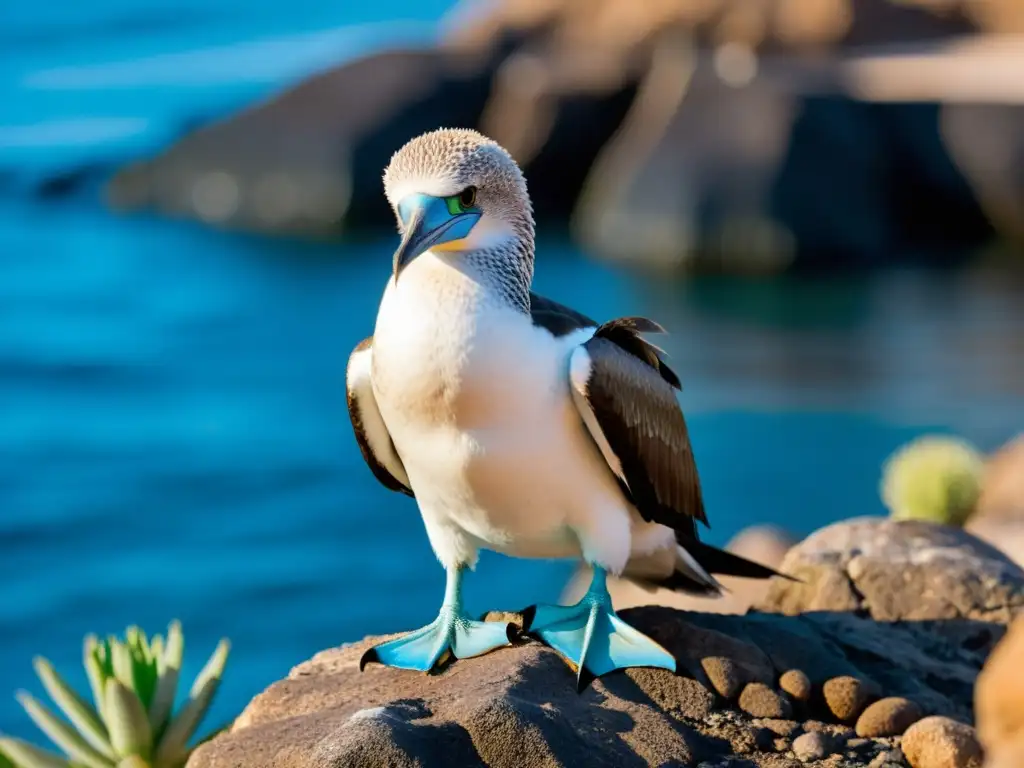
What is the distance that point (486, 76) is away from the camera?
3022 cm

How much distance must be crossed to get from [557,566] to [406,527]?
2.20 metres

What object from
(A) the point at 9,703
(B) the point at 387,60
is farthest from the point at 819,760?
(B) the point at 387,60

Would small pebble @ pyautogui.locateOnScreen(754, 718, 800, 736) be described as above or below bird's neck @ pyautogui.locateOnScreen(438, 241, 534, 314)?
below

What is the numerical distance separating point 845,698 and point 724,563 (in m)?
0.79

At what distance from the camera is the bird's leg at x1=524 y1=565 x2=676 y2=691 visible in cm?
566

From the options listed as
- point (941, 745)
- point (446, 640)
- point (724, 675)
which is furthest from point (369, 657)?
point (941, 745)

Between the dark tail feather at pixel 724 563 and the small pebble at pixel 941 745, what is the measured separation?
887 mm

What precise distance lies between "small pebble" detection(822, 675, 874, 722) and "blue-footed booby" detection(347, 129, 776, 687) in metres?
0.67

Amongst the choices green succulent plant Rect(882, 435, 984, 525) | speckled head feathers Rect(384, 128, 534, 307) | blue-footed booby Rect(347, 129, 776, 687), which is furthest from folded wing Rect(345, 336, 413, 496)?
green succulent plant Rect(882, 435, 984, 525)

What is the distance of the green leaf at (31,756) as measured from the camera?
705 cm

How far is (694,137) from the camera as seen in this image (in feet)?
84.5

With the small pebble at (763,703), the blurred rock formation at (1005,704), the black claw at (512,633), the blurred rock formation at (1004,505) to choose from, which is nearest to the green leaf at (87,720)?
the black claw at (512,633)

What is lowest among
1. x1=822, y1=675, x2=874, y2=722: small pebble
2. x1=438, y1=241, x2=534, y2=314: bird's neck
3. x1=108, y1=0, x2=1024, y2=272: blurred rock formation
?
x1=822, y1=675, x2=874, y2=722: small pebble

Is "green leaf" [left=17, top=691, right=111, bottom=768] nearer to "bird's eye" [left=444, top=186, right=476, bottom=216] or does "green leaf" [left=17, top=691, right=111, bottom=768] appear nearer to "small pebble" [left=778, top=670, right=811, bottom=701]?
"small pebble" [left=778, top=670, right=811, bottom=701]
